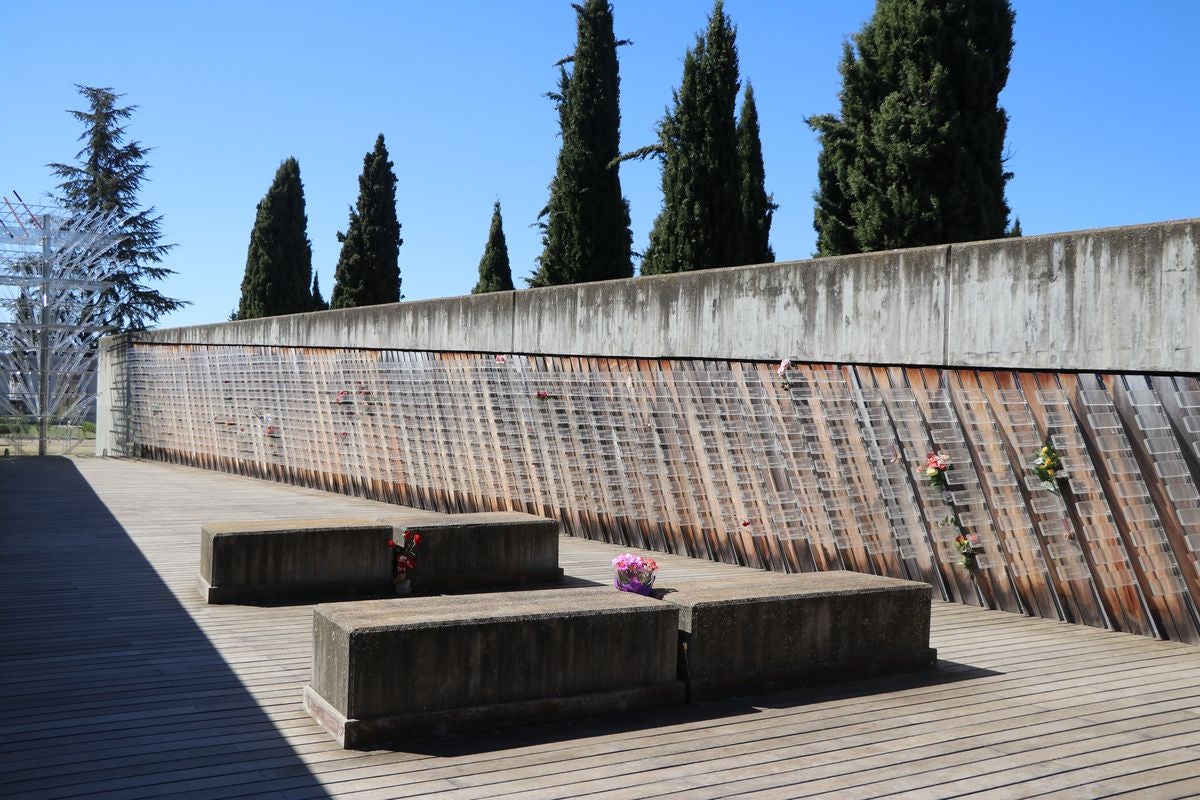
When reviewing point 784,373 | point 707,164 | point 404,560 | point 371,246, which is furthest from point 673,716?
point 371,246

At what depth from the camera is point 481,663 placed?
4820mm

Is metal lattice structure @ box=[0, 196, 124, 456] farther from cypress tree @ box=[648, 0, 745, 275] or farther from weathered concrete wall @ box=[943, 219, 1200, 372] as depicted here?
weathered concrete wall @ box=[943, 219, 1200, 372]

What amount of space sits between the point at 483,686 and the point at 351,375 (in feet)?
38.8

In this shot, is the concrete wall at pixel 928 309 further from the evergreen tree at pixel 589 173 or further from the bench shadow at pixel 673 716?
the evergreen tree at pixel 589 173

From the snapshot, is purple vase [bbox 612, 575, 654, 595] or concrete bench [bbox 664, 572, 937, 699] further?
purple vase [bbox 612, 575, 654, 595]

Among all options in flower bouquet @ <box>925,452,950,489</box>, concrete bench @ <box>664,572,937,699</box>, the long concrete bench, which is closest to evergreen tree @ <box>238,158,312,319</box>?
the long concrete bench

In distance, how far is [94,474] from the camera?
64.6 ft

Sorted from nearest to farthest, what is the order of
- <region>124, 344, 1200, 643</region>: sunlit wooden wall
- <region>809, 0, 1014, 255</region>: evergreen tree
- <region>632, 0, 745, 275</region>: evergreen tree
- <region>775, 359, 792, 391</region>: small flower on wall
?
<region>124, 344, 1200, 643</region>: sunlit wooden wall → <region>775, 359, 792, 391</region>: small flower on wall → <region>809, 0, 1014, 255</region>: evergreen tree → <region>632, 0, 745, 275</region>: evergreen tree

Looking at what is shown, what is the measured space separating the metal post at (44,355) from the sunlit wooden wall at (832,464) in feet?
48.7

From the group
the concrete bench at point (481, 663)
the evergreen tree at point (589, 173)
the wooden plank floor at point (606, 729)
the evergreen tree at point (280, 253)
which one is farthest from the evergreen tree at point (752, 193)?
the evergreen tree at point (280, 253)

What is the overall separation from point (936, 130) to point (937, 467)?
25.5 ft

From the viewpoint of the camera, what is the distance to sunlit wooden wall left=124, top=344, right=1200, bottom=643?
6852mm

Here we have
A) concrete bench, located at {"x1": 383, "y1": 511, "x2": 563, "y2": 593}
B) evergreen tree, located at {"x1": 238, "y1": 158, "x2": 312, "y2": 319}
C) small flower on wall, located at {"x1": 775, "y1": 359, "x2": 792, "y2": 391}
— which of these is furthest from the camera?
evergreen tree, located at {"x1": 238, "y1": 158, "x2": 312, "y2": 319}

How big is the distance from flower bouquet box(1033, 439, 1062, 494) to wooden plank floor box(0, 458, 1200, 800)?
3.03ft
